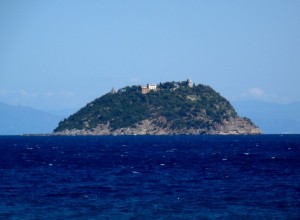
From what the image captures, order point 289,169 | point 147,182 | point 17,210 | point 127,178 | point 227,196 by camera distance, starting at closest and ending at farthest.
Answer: point 17,210
point 227,196
point 147,182
point 127,178
point 289,169

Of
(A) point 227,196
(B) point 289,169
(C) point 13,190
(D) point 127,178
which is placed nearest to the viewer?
(A) point 227,196

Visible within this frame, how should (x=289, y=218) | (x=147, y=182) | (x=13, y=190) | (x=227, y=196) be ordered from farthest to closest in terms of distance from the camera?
(x=147, y=182), (x=13, y=190), (x=227, y=196), (x=289, y=218)

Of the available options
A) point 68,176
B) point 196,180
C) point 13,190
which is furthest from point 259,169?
point 13,190

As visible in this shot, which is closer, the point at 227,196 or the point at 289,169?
the point at 227,196

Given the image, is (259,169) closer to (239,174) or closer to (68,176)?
(239,174)

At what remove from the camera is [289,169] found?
96.1 metres

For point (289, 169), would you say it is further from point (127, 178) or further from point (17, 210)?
point (17, 210)

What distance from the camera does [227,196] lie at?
63344mm

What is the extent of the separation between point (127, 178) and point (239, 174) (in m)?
15.5

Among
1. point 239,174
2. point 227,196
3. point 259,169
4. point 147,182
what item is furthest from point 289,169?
point 227,196

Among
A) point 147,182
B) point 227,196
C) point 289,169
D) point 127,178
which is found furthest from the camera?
point 289,169

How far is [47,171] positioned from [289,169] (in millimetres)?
35359

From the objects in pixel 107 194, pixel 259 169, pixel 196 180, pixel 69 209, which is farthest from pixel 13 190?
pixel 259 169

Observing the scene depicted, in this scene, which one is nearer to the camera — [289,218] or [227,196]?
[289,218]
